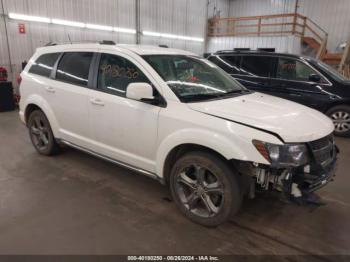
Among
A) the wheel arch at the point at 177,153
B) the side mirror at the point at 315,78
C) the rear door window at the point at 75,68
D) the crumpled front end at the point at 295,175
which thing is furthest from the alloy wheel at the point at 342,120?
the rear door window at the point at 75,68

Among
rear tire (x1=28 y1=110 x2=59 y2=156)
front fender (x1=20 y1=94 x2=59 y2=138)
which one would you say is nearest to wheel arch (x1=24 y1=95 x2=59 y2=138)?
front fender (x1=20 y1=94 x2=59 y2=138)

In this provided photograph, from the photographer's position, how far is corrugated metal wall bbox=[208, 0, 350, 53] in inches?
517

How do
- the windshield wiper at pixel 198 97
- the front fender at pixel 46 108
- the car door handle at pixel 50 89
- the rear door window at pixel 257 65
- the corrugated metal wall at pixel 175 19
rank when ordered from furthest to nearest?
the corrugated metal wall at pixel 175 19, the rear door window at pixel 257 65, the front fender at pixel 46 108, the car door handle at pixel 50 89, the windshield wiper at pixel 198 97

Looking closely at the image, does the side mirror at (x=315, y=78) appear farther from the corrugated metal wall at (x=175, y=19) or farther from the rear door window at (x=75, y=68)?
the corrugated metal wall at (x=175, y=19)

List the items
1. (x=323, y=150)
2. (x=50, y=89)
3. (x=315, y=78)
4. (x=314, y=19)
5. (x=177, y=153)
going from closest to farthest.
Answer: (x=323, y=150) → (x=177, y=153) → (x=50, y=89) → (x=315, y=78) → (x=314, y=19)

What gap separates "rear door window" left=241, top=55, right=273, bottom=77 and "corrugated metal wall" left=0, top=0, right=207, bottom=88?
591 centimetres

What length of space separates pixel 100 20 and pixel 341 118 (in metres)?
8.48

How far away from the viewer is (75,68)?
332 cm

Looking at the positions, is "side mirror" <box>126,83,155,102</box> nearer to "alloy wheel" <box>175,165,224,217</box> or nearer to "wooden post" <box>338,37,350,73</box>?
"alloy wheel" <box>175,165,224,217</box>

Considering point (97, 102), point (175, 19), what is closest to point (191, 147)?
point (97, 102)

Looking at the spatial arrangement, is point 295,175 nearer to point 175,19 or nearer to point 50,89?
point 50,89

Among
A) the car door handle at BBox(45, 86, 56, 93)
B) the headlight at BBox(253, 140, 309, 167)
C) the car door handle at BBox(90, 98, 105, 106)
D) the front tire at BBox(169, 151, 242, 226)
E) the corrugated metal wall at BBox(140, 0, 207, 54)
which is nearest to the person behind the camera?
the headlight at BBox(253, 140, 309, 167)

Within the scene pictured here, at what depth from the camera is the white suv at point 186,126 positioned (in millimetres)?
2088

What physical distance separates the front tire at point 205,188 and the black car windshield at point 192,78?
59 centimetres
